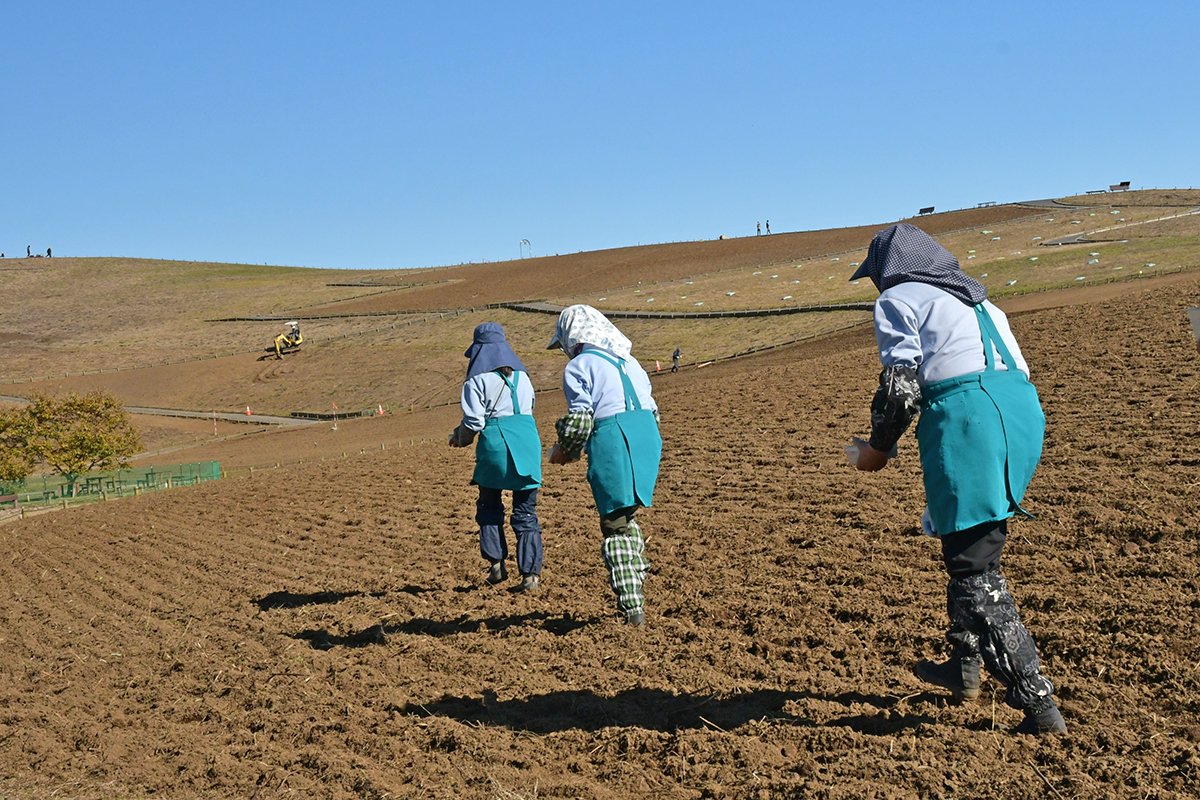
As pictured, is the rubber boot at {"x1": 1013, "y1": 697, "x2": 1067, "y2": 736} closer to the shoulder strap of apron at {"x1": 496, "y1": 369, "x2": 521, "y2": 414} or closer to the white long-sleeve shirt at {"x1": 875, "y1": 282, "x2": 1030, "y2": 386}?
the white long-sleeve shirt at {"x1": 875, "y1": 282, "x2": 1030, "y2": 386}

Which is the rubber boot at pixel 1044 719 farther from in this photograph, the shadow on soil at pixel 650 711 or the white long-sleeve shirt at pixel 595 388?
the white long-sleeve shirt at pixel 595 388

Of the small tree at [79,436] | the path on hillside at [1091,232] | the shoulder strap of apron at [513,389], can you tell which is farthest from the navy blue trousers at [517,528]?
the path on hillside at [1091,232]

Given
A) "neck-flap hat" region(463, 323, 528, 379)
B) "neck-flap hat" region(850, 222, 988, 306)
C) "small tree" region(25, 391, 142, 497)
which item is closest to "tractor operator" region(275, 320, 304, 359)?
"small tree" region(25, 391, 142, 497)

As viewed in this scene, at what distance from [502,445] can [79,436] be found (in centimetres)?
3135

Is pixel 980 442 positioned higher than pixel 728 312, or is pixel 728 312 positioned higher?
pixel 728 312

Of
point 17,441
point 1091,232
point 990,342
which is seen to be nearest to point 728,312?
point 1091,232

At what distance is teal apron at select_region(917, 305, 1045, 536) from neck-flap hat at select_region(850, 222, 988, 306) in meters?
0.19

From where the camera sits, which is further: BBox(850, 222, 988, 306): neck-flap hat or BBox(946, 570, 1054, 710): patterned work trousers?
BBox(850, 222, 988, 306): neck-flap hat

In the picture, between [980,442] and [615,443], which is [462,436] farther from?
[980,442]

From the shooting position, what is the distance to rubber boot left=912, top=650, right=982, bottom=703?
513cm

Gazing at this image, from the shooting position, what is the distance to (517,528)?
8750 mm

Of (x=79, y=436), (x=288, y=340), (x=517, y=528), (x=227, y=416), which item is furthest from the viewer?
(x=288, y=340)

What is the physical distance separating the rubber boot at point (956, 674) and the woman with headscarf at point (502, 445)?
13.1 feet

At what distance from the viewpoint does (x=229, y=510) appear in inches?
618
